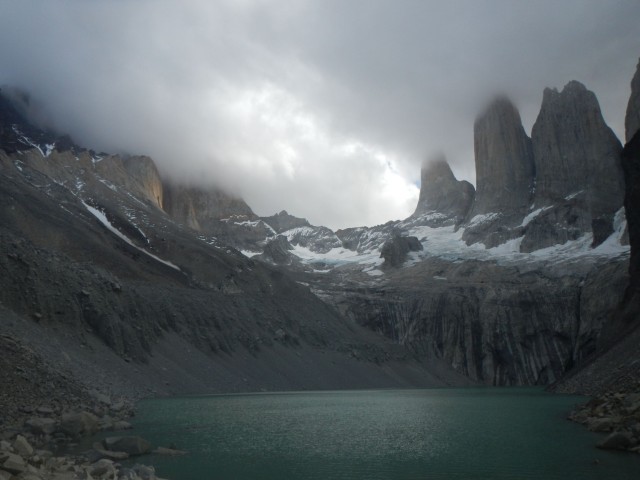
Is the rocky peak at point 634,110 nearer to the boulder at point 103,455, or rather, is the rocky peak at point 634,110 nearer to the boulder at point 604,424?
the boulder at point 604,424

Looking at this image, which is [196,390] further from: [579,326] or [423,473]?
[579,326]

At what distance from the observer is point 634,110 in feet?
373

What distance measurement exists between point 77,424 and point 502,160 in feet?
582

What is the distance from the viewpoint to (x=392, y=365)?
310 ft

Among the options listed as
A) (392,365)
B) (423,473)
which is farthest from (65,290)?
(392,365)

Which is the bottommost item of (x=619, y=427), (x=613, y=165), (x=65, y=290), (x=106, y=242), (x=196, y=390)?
(x=196, y=390)

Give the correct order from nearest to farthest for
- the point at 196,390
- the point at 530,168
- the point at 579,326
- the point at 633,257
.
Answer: the point at 196,390 → the point at 633,257 → the point at 579,326 → the point at 530,168

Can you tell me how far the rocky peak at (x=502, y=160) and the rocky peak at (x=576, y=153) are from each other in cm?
736

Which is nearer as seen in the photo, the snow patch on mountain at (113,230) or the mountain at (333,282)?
the mountain at (333,282)

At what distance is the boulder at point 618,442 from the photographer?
22.8 meters

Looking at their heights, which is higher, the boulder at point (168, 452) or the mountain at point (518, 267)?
the mountain at point (518, 267)

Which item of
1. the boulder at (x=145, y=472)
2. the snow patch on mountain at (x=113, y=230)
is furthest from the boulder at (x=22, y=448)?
the snow patch on mountain at (x=113, y=230)

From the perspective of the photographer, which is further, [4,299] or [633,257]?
[633,257]

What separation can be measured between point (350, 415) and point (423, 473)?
18979 millimetres
